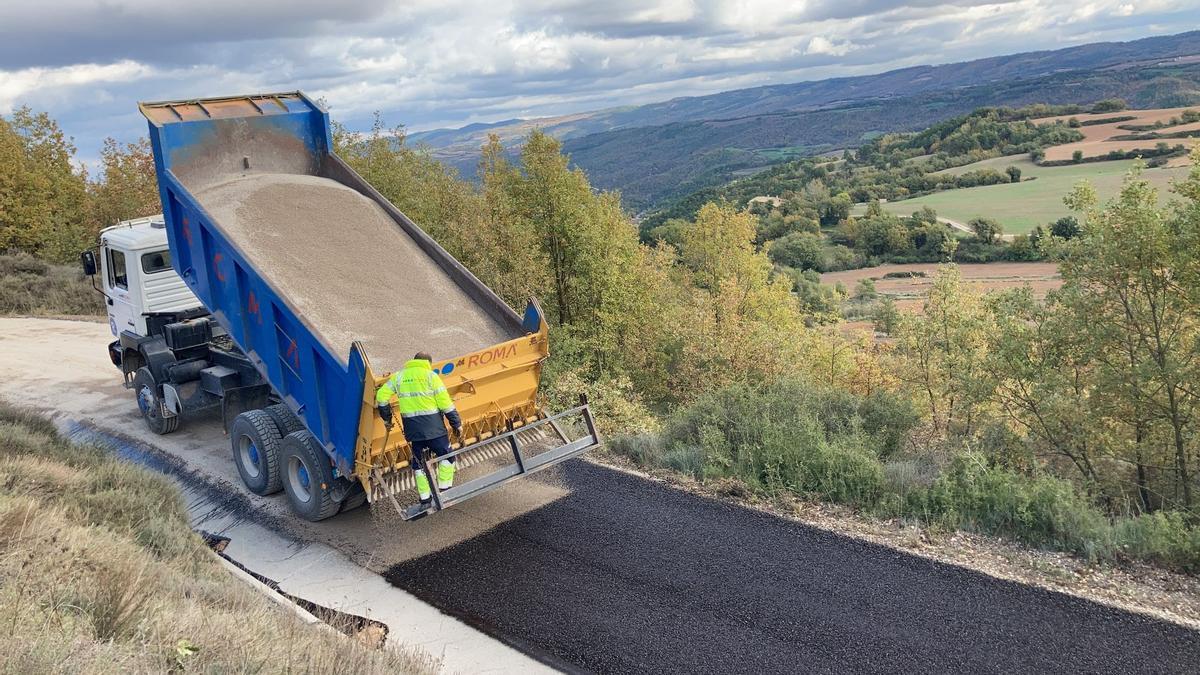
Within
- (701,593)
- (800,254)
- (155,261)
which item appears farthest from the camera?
(800,254)

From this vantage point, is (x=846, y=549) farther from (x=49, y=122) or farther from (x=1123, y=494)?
(x=49, y=122)

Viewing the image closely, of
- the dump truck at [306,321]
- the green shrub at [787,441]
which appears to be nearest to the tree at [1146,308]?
the green shrub at [787,441]

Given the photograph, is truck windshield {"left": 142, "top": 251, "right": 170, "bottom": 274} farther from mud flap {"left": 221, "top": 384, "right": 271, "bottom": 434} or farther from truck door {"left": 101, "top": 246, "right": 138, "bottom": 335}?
mud flap {"left": 221, "top": 384, "right": 271, "bottom": 434}

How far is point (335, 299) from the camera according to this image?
7715 mm

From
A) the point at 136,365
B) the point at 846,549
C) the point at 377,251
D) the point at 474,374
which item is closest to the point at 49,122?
the point at 136,365

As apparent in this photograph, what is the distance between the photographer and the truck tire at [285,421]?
8.09 m

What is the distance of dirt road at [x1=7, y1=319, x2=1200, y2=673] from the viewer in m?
5.20

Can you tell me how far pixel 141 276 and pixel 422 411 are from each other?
621cm

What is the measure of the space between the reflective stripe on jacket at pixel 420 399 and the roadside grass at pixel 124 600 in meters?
1.72

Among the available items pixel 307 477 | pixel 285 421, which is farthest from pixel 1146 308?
pixel 285 421

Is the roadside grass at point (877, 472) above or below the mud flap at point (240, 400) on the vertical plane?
below

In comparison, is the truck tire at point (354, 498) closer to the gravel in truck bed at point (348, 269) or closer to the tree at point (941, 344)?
the gravel in truck bed at point (348, 269)

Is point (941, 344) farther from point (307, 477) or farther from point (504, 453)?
point (307, 477)

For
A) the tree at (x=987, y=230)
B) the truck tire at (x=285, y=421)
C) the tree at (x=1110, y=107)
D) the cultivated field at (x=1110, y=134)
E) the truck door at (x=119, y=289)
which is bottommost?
the tree at (x=987, y=230)
